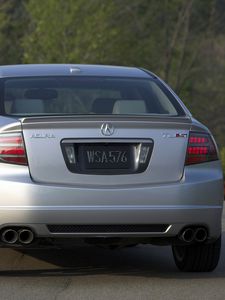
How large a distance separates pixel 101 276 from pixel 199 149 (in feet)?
3.90

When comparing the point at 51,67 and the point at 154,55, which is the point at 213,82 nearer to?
the point at 154,55

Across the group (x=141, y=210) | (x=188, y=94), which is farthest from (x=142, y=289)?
(x=188, y=94)

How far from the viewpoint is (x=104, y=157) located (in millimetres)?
7484

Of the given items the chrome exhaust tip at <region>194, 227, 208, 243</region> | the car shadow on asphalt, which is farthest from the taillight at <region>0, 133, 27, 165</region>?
the chrome exhaust tip at <region>194, 227, 208, 243</region>

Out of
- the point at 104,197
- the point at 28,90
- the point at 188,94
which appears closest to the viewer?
the point at 104,197

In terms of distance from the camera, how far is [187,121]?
778 cm

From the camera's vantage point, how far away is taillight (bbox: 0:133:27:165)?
7.42m

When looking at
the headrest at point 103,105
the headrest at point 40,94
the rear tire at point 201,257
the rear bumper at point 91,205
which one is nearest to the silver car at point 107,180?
the rear bumper at point 91,205

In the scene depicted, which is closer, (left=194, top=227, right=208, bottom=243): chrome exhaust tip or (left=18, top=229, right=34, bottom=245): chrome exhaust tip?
(left=18, top=229, right=34, bottom=245): chrome exhaust tip

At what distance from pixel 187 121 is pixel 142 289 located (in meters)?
1.21

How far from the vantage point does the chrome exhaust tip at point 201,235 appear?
774 centimetres

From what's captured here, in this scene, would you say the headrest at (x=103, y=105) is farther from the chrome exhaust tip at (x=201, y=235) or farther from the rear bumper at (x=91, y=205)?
the chrome exhaust tip at (x=201, y=235)

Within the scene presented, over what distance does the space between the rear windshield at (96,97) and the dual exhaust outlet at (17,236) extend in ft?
3.13

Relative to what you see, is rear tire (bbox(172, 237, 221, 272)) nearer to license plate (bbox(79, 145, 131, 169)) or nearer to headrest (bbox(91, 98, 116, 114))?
license plate (bbox(79, 145, 131, 169))
